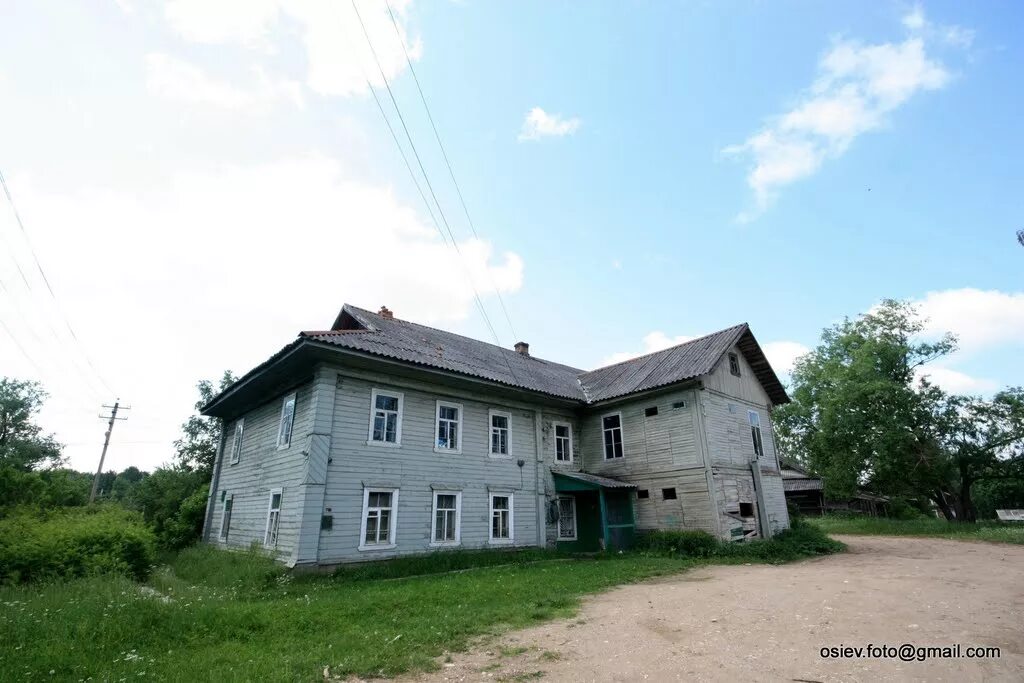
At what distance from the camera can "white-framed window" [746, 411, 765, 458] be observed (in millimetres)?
19750

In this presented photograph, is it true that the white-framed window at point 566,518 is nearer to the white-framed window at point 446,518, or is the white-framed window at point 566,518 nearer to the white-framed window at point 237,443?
the white-framed window at point 446,518

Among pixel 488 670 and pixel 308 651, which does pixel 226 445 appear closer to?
pixel 308 651

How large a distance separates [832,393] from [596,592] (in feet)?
93.0

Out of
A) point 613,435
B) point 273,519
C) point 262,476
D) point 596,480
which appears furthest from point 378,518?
point 613,435

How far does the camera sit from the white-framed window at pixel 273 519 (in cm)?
1309

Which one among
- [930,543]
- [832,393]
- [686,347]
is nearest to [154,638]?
[686,347]

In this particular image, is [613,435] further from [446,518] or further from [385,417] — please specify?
[385,417]

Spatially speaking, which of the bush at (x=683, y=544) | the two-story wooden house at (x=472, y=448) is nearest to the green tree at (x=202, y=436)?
the two-story wooden house at (x=472, y=448)

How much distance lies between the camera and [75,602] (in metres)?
7.61

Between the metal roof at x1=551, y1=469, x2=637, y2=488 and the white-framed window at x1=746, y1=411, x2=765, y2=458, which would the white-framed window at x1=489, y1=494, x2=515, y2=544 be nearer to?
the metal roof at x1=551, y1=469, x2=637, y2=488

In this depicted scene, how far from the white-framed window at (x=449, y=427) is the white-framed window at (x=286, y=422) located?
13.5ft

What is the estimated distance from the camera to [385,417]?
1391cm

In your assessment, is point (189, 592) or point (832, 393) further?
point (832, 393)

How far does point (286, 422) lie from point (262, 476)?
2.13m
